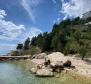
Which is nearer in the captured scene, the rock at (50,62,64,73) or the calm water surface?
the calm water surface

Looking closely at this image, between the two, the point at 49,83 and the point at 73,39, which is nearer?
the point at 49,83

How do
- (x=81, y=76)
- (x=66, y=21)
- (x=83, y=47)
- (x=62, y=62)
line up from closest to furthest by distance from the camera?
1. (x=81, y=76)
2. (x=62, y=62)
3. (x=83, y=47)
4. (x=66, y=21)

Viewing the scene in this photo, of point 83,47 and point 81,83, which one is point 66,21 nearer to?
point 83,47

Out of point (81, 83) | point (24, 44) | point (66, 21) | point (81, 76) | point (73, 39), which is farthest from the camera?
point (24, 44)

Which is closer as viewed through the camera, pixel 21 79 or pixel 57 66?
pixel 21 79

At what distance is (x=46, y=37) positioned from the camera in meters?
108

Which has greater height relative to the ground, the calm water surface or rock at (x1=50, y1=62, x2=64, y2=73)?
rock at (x1=50, y1=62, x2=64, y2=73)

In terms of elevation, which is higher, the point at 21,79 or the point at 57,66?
the point at 57,66

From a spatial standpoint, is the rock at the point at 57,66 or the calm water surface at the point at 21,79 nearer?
the calm water surface at the point at 21,79

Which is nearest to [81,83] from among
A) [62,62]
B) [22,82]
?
[22,82]

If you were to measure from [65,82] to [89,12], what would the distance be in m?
145

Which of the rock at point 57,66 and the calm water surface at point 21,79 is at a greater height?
the rock at point 57,66

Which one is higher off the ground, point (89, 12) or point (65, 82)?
point (89, 12)

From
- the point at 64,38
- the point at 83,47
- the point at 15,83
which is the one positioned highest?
the point at 64,38
